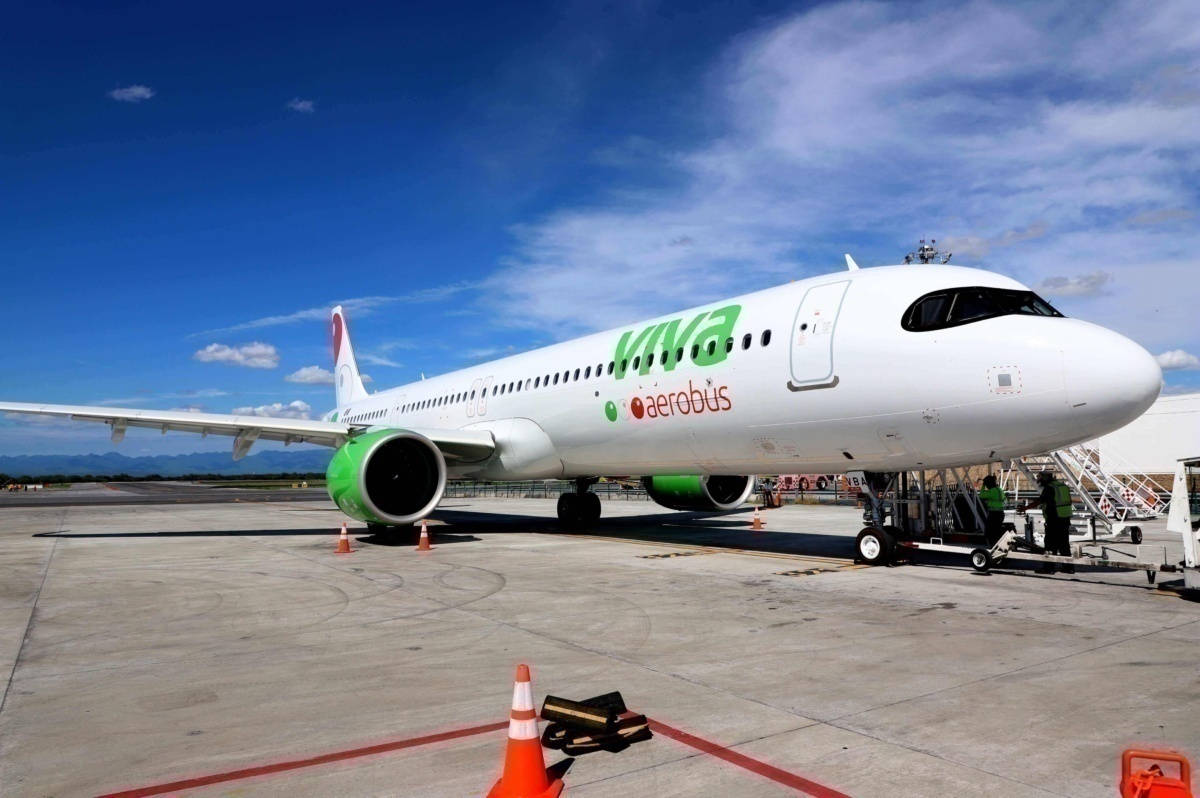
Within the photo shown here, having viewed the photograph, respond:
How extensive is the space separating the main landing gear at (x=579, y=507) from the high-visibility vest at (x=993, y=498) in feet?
31.3

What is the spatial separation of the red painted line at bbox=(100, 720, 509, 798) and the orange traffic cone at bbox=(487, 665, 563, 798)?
2.94ft

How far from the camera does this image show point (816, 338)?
10.6m

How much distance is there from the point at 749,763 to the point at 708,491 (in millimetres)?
14078

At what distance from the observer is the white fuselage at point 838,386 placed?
8719 millimetres

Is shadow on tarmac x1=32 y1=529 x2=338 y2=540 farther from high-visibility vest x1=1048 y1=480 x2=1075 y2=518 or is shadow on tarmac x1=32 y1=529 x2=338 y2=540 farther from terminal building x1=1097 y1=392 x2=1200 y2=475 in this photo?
terminal building x1=1097 y1=392 x2=1200 y2=475

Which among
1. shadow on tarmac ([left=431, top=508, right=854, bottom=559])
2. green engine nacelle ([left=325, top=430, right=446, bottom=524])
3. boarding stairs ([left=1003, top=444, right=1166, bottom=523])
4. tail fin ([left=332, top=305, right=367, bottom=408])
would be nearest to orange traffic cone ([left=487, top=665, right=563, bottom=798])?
shadow on tarmac ([left=431, top=508, right=854, bottom=559])

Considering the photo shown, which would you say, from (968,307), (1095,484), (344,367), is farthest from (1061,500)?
(344,367)

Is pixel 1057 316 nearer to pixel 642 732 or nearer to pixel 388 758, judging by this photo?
pixel 642 732

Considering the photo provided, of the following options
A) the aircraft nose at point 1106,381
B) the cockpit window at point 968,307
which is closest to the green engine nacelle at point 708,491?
the cockpit window at point 968,307

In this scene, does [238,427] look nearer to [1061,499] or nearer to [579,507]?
[579,507]

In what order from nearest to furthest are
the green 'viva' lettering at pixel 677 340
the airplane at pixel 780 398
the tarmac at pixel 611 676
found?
the tarmac at pixel 611 676 → the airplane at pixel 780 398 → the green 'viva' lettering at pixel 677 340

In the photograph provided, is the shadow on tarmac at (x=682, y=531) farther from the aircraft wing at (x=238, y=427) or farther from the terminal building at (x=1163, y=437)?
the terminal building at (x=1163, y=437)

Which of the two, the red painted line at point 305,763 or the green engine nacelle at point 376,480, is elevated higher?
the green engine nacelle at point 376,480

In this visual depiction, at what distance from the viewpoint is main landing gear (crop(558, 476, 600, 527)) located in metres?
19.2
